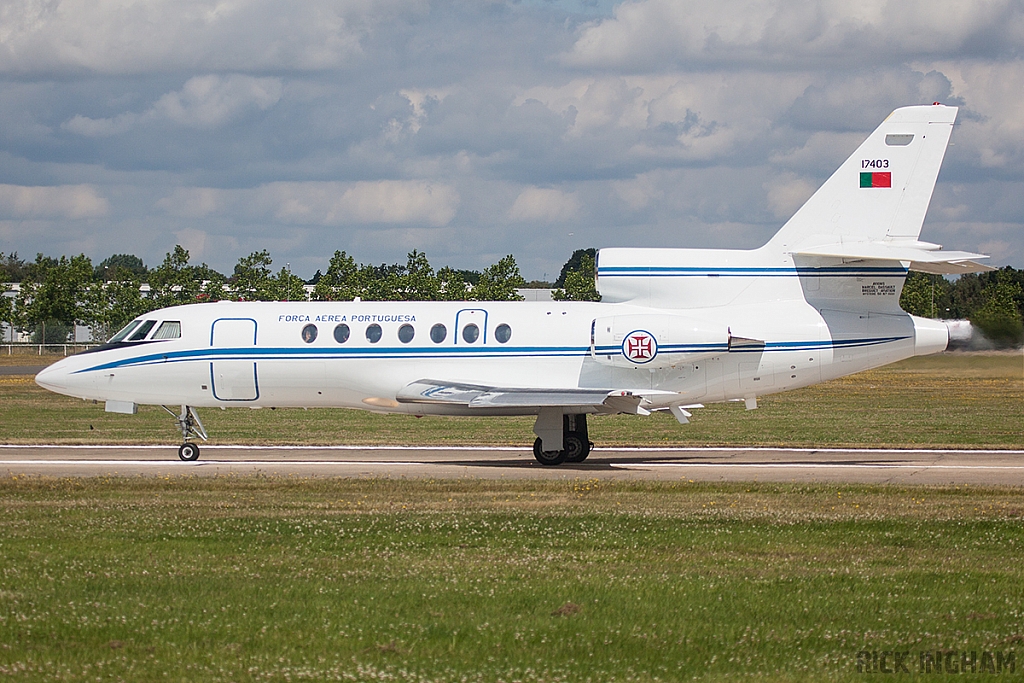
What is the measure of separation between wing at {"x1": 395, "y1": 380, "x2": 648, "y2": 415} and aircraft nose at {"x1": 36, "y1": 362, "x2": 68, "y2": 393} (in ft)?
25.0

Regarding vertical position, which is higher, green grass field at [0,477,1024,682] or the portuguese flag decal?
the portuguese flag decal

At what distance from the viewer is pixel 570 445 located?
78.9ft

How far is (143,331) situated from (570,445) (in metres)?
9.63

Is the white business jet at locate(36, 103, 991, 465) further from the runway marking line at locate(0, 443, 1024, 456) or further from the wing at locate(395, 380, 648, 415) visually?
the runway marking line at locate(0, 443, 1024, 456)

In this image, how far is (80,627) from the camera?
1002 cm

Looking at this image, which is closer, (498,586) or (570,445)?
(498,586)

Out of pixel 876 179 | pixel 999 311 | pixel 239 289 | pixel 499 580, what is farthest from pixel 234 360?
pixel 239 289

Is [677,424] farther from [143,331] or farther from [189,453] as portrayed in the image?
[143,331]

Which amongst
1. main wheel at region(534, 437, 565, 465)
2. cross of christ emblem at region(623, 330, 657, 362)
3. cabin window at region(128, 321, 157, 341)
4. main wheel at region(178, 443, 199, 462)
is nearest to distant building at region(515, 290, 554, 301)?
A: cabin window at region(128, 321, 157, 341)

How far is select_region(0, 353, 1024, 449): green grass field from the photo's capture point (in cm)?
2978

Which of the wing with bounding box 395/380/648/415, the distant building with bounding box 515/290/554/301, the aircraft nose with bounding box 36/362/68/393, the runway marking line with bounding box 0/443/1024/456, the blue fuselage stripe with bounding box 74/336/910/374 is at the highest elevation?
the distant building with bounding box 515/290/554/301

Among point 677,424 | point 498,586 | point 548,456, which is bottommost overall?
point 498,586

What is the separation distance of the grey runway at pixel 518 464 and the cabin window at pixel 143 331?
2646 mm

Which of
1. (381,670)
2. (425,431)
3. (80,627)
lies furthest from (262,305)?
(381,670)
